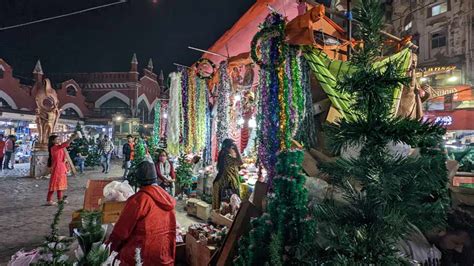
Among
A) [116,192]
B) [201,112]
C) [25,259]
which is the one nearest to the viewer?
[25,259]

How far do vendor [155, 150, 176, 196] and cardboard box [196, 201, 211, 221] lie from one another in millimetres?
1440

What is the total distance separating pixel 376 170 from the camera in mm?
1601

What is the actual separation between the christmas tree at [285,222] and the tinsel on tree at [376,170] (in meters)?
0.92

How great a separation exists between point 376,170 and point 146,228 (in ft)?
7.70

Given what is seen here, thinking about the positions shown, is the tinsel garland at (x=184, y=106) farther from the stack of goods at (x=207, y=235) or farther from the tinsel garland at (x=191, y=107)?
the stack of goods at (x=207, y=235)

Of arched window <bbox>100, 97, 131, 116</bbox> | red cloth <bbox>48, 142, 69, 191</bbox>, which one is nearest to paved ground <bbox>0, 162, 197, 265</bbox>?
red cloth <bbox>48, 142, 69, 191</bbox>

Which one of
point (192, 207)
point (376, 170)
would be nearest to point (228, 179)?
point (192, 207)

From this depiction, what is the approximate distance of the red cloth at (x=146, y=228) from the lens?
9.38ft

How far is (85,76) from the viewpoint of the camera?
1208 inches

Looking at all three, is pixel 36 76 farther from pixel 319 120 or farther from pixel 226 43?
pixel 319 120

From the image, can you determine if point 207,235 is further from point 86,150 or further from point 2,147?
point 2,147

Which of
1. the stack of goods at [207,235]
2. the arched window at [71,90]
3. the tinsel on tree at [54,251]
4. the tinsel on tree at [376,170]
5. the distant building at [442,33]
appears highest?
the distant building at [442,33]

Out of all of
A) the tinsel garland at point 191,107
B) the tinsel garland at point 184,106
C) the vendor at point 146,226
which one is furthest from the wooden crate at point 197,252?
the tinsel garland at point 184,106

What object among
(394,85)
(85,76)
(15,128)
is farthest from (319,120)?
(85,76)
